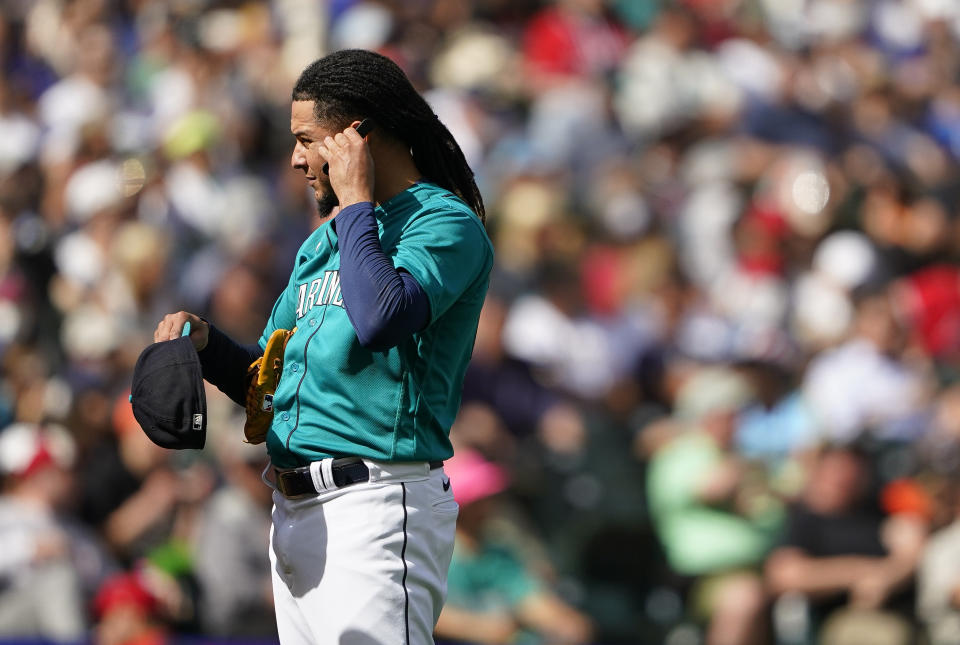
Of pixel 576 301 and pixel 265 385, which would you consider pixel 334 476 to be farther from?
pixel 576 301

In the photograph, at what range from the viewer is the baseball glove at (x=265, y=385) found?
3.21 meters

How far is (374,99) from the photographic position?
10.2 ft

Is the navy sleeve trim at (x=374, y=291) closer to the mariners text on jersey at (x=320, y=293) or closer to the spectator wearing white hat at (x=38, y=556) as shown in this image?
the mariners text on jersey at (x=320, y=293)

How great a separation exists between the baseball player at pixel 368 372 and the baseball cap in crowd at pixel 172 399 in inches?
5.7

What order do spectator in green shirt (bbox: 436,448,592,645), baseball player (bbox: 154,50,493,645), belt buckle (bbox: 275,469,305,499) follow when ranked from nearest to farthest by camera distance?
1. baseball player (bbox: 154,50,493,645)
2. belt buckle (bbox: 275,469,305,499)
3. spectator in green shirt (bbox: 436,448,592,645)

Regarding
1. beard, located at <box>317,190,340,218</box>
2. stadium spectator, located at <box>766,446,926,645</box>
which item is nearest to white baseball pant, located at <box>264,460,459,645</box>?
beard, located at <box>317,190,340,218</box>

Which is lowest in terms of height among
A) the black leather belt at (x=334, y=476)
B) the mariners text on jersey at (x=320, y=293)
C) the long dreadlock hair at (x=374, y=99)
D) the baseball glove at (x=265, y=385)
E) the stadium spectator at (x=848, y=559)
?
the stadium spectator at (x=848, y=559)

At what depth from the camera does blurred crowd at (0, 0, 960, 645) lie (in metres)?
6.46

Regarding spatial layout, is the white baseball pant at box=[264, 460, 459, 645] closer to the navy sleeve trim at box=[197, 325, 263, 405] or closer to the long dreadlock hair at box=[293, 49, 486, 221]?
the navy sleeve trim at box=[197, 325, 263, 405]

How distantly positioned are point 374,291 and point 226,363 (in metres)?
0.69

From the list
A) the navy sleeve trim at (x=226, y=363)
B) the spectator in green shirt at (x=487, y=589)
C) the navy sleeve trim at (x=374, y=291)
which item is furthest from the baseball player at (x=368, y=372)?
the spectator in green shirt at (x=487, y=589)

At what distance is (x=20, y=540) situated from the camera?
6438mm

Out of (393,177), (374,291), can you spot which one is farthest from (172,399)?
(393,177)

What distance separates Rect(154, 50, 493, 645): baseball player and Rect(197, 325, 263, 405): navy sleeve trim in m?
0.12
